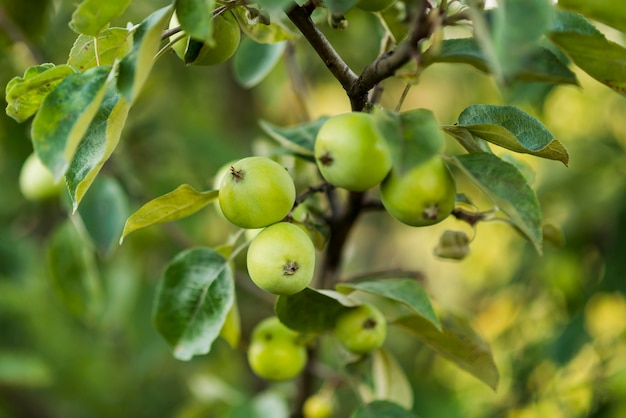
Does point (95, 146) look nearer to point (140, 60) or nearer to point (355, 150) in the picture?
point (140, 60)

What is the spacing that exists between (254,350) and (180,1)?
0.49 m

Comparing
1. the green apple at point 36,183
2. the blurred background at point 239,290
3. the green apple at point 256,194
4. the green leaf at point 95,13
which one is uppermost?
the green leaf at point 95,13

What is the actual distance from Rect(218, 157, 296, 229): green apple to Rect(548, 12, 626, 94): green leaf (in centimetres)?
27

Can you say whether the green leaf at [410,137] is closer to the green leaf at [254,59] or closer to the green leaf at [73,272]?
the green leaf at [254,59]

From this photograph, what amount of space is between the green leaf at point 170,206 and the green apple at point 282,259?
11 cm

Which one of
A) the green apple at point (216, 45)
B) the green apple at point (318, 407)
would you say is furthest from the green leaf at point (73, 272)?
the green apple at point (216, 45)

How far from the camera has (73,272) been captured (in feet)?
4.12

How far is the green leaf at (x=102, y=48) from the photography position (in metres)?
0.64

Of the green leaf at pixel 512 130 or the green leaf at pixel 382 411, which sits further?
the green leaf at pixel 382 411

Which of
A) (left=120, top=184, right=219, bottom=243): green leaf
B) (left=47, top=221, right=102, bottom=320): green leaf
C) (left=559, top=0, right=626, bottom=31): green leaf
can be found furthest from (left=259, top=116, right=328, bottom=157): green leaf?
(left=47, top=221, right=102, bottom=320): green leaf

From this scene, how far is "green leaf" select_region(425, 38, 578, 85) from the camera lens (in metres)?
0.60

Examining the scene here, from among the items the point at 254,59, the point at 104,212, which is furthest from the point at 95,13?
the point at 104,212

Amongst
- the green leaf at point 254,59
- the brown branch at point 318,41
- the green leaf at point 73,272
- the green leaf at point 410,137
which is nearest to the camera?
the green leaf at point 410,137

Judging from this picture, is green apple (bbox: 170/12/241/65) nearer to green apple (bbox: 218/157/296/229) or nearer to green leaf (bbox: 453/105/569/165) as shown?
green apple (bbox: 218/157/296/229)
